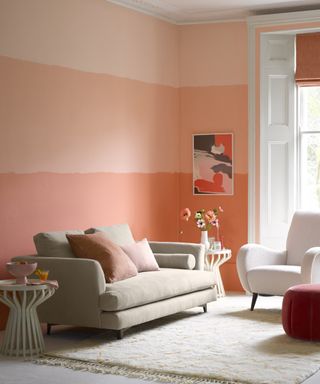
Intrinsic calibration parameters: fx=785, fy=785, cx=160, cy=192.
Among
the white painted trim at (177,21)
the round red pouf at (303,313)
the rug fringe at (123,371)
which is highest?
the white painted trim at (177,21)

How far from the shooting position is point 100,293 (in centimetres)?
571

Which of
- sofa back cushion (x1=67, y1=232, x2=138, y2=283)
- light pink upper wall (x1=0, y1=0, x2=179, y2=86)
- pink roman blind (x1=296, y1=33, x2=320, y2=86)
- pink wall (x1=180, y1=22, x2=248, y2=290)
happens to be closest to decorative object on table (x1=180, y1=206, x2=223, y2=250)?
pink wall (x1=180, y1=22, x2=248, y2=290)

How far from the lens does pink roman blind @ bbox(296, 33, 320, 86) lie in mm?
8125

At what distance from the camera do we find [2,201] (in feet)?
20.4

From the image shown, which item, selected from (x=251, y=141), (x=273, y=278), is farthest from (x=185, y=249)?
(x=251, y=141)

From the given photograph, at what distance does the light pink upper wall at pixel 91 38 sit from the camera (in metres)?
6.40

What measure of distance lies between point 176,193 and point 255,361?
12.3 ft

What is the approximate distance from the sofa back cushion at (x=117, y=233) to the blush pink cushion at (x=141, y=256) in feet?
0.38

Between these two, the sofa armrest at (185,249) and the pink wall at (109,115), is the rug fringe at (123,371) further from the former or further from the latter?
the sofa armrest at (185,249)

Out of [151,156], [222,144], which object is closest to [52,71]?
[151,156]

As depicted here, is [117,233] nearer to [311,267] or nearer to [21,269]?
[21,269]

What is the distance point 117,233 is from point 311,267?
1678 mm

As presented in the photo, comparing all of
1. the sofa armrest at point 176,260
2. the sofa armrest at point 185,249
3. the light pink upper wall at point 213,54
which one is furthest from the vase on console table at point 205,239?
the light pink upper wall at point 213,54

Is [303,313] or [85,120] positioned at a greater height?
[85,120]
